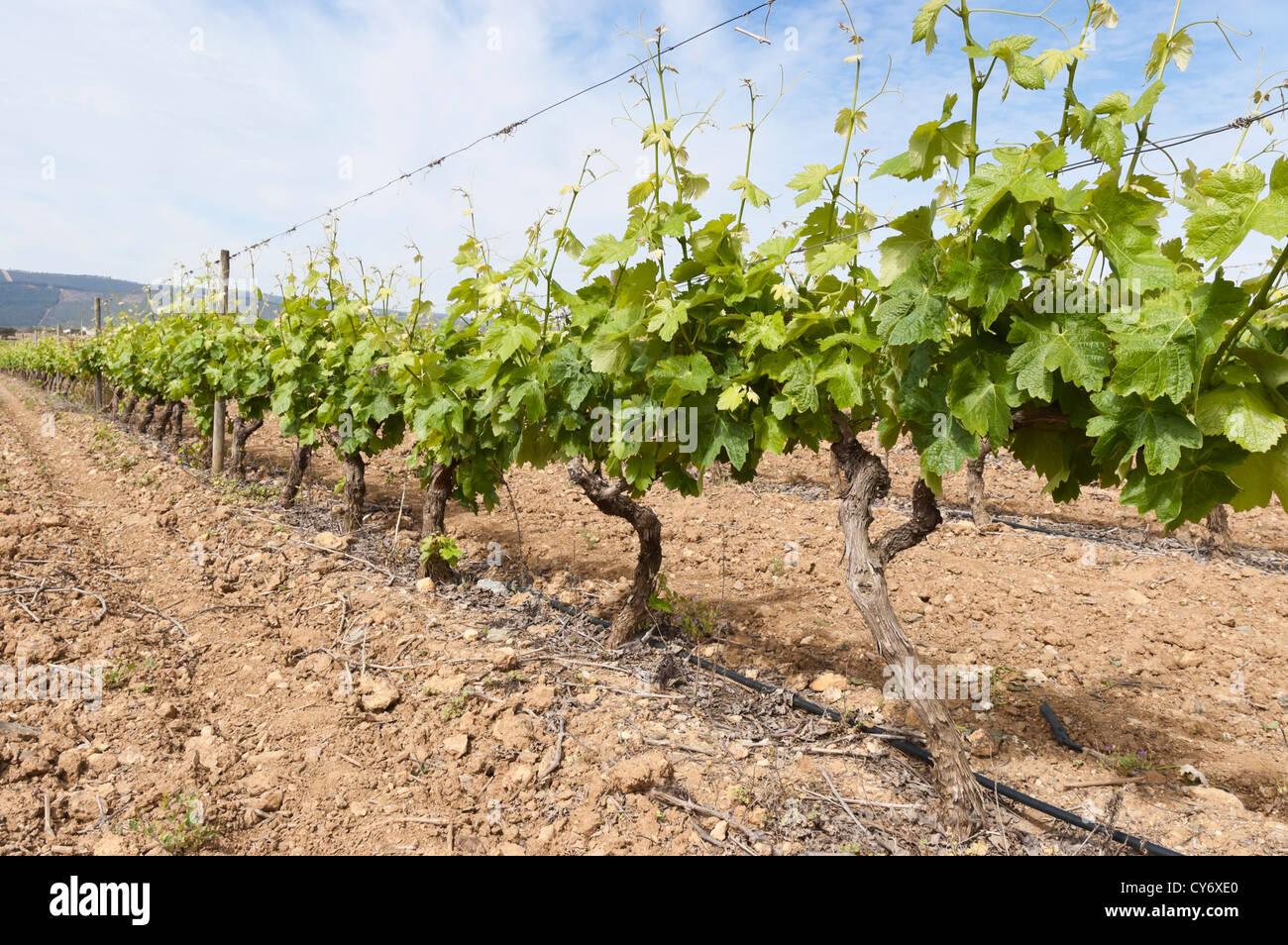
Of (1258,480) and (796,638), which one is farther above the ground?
(1258,480)

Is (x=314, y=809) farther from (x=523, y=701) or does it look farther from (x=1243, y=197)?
(x=1243, y=197)

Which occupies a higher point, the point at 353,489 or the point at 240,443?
the point at 240,443

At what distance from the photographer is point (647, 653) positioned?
14.5ft

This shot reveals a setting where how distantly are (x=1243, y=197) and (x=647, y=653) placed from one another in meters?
3.33

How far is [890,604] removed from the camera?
301 centimetres

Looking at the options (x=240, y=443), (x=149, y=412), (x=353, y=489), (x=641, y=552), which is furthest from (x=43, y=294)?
(x=641, y=552)

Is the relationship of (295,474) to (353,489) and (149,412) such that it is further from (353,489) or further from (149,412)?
(149,412)

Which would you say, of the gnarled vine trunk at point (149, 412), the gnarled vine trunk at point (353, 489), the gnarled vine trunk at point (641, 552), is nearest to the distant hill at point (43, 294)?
the gnarled vine trunk at point (149, 412)

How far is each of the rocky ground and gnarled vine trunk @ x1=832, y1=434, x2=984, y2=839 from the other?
4.9 inches

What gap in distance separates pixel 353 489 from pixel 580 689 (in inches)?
143

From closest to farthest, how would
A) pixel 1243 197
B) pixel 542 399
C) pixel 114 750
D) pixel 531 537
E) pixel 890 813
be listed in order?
pixel 1243 197, pixel 890 813, pixel 114 750, pixel 542 399, pixel 531 537

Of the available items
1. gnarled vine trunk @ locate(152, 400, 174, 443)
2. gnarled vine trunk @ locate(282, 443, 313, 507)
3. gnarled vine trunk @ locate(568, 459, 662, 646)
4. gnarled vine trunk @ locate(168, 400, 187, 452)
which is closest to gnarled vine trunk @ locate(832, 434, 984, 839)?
gnarled vine trunk @ locate(568, 459, 662, 646)

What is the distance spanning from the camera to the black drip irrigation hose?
2.82 meters

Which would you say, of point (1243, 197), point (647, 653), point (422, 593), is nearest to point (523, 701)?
point (647, 653)
